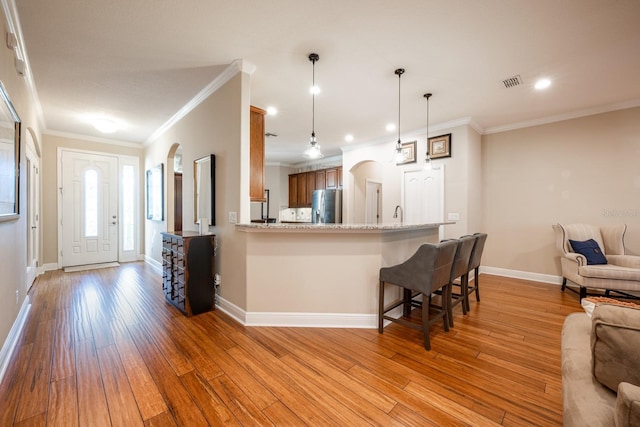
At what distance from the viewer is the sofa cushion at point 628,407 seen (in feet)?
2.09

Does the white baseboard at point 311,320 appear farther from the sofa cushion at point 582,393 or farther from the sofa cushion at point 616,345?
the sofa cushion at point 616,345

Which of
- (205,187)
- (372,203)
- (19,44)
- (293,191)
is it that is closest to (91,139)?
(19,44)

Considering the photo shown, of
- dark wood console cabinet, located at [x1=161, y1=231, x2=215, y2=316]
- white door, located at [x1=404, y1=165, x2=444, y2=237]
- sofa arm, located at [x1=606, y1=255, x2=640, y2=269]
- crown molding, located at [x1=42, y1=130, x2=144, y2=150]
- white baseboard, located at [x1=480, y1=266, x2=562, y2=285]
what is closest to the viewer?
dark wood console cabinet, located at [x1=161, y1=231, x2=215, y2=316]

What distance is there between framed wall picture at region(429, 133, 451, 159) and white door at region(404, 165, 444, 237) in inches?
8.0

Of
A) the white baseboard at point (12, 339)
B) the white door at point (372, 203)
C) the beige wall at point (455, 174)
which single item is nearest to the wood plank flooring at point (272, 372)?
the white baseboard at point (12, 339)

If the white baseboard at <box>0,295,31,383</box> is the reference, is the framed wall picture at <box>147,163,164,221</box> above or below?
above

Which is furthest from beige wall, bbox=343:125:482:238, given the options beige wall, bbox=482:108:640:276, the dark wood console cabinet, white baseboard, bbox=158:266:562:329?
the dark wood console cabinet

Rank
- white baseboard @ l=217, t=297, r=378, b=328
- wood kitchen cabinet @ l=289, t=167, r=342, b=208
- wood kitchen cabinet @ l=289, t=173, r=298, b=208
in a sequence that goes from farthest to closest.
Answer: wood kitchen cabinet @ l=289, t=173, r=298, b=208 → wood kitchen cabinet @ l=289, t=167, r=342, b=208 → white baseboard @ l=217, t=297, r=378, b=328

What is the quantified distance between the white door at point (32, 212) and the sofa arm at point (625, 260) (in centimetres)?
790

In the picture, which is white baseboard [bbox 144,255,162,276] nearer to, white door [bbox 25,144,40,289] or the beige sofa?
white door [bbox 25,144,40,289]

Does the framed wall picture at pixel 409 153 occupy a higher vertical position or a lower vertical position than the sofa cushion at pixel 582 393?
higher

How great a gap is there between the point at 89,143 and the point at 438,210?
6.87 meters

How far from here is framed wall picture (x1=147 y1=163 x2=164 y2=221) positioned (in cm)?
495

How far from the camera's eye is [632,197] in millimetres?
3711
